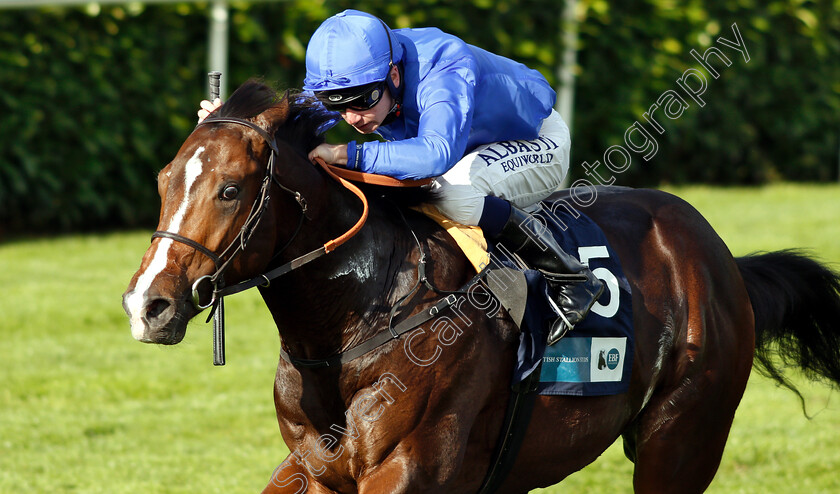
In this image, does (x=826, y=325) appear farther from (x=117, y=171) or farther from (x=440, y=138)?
(x=117, y=171)

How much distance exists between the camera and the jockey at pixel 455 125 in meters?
2.90

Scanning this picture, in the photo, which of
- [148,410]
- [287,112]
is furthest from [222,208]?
[148,410]

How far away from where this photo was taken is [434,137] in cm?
288

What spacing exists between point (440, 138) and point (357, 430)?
87cm

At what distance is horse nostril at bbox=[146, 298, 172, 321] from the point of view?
2.44 m

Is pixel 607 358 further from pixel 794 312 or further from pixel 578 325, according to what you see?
pixel 794 312

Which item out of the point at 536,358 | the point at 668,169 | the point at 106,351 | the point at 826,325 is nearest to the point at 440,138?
the point at 536,358

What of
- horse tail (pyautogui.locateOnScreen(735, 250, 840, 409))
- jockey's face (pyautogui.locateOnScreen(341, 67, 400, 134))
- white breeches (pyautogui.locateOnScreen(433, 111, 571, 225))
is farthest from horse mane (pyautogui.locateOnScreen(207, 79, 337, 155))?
horse tail (pyautogui.locateOnScreen(735, 250, 840, 409))

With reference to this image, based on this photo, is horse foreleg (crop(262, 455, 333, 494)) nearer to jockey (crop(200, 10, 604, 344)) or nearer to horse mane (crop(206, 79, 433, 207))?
jockey (crop(200, 10, 604, 344))

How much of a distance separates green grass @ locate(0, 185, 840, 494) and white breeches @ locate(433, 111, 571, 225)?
6.46 ft

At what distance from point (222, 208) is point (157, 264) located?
8.8 inches

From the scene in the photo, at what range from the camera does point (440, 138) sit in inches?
114

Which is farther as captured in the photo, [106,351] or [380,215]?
[106,351]

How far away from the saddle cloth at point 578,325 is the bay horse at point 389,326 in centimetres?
6
